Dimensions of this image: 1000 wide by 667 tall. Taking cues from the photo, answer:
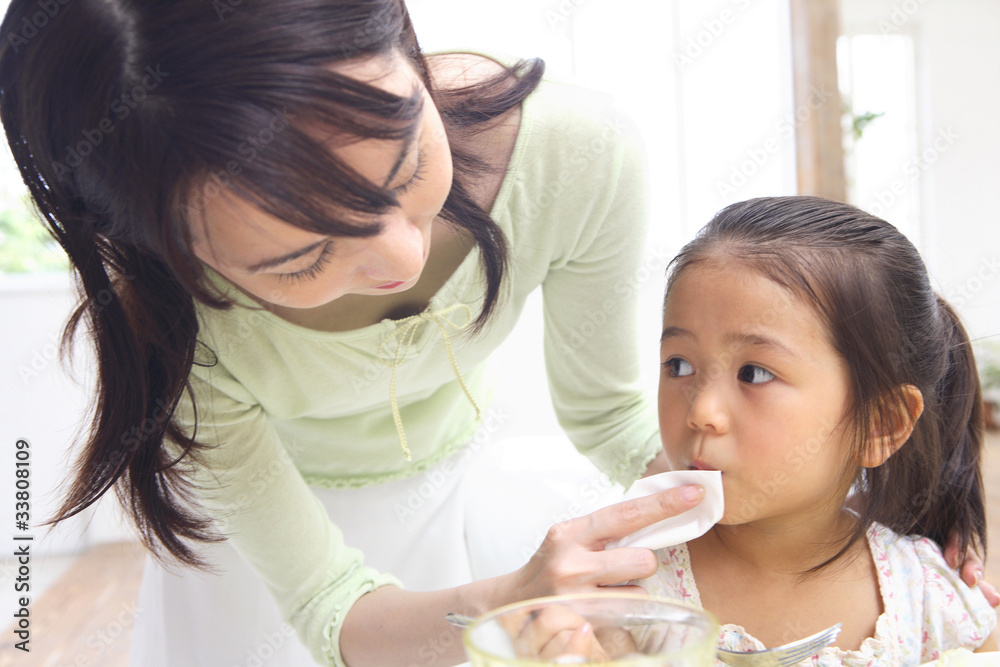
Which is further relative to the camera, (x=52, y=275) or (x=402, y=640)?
(x=52, y=275)

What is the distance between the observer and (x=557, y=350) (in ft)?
4.16

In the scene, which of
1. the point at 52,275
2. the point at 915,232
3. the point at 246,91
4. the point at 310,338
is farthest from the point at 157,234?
the point at 915,232

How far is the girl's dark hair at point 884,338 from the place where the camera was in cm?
87

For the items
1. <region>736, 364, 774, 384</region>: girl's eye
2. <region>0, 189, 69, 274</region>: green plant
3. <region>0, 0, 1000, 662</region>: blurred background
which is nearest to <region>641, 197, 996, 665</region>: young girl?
<region>736, 364, 774, 384</region>: girl's eye

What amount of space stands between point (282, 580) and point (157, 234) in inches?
20.6

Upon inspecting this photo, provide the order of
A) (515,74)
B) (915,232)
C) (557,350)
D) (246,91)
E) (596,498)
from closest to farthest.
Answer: (246,91) → (515,74) → (557,350) → (596,498) → (915,232)

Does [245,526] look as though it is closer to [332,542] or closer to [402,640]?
[332,542]

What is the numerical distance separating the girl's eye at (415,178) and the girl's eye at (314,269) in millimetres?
76

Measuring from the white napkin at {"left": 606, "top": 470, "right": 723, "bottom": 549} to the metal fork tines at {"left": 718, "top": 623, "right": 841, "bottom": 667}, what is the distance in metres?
0.12

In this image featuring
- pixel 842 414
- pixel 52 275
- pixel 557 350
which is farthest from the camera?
pixel 52 275

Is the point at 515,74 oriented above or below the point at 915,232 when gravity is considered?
above

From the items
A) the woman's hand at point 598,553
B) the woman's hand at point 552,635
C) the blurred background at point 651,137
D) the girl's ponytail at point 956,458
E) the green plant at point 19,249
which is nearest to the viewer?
the woman's hand at point 552,635

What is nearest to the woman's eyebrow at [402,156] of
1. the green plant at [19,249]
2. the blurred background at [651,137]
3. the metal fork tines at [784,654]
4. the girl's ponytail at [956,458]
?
the metal fork tines at [784,654]

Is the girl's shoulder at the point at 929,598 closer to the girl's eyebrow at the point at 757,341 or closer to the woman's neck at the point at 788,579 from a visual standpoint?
the woman's neck at the point at 788,579
